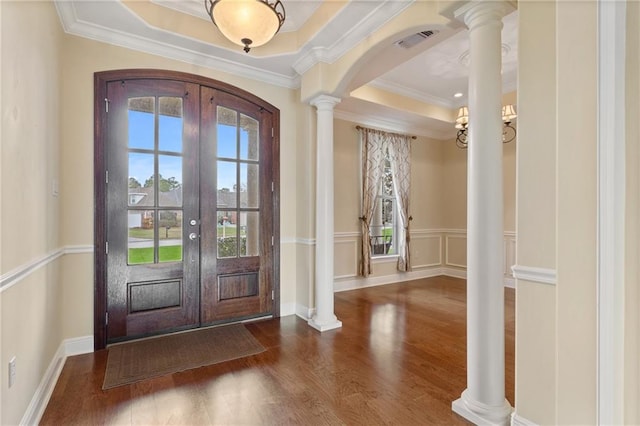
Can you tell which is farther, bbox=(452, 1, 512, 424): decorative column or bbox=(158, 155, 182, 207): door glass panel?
bbox=(158, 155, 182, 207): door glass panel

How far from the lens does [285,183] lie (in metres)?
3.90

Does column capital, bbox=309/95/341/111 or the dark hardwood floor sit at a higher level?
column capital, bbox=309/95/341/111

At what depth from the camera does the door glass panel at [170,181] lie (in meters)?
3.16

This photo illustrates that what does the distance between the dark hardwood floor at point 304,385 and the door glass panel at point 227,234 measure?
89 centimetres

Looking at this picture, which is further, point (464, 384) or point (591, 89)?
point (464, 384)

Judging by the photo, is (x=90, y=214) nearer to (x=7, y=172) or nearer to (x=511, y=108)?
(x=7, y=172)

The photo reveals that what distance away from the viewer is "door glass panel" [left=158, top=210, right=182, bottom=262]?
3.16 meters

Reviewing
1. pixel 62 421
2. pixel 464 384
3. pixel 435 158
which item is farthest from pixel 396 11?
pixel 435 158

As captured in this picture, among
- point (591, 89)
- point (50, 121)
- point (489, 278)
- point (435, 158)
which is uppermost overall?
point (435, 158)

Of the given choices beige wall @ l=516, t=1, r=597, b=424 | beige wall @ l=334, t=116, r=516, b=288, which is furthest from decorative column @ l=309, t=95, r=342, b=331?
beige wall @ l=516, t=1, r=597, b=424

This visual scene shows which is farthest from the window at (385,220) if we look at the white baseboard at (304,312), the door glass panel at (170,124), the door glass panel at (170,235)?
the door glass panel at (170,124)

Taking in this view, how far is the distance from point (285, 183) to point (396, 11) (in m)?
2.16

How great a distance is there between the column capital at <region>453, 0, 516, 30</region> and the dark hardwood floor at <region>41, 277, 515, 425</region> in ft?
8.06

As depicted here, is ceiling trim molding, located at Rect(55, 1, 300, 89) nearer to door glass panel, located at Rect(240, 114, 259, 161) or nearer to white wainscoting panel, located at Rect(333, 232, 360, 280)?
door glass panel, located at Rect(240, 114, 259, 161)
